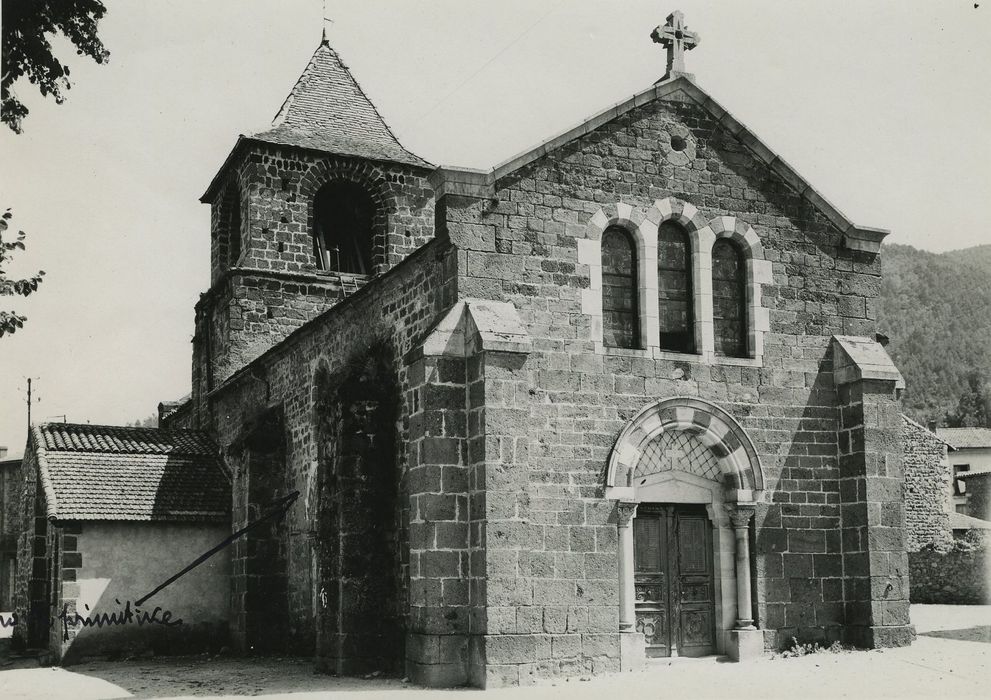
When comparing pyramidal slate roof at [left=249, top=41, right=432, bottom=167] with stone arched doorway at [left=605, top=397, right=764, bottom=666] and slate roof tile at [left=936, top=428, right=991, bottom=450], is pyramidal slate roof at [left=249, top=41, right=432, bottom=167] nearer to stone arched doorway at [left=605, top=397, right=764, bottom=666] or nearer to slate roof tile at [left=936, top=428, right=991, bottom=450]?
stone arched doorway at [left=605, top=397, right=764, bottom=666]

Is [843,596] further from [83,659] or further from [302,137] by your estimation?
[302,137]

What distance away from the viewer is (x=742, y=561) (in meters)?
14.4

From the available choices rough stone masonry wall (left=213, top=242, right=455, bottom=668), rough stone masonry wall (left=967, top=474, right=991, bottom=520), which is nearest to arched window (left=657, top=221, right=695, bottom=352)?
rough stone masonry wall (left=213, top=242, right=455, bottom=668)

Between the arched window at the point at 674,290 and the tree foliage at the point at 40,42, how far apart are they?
7304 millimetres

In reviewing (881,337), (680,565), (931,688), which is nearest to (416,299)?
(680,565)

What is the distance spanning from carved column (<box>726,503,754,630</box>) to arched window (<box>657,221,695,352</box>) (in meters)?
2.21

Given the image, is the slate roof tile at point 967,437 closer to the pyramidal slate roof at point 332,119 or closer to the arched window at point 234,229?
the pyramidal slate roof at point 332,119

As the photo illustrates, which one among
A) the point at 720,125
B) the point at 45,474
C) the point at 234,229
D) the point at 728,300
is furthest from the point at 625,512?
the point at 234,229

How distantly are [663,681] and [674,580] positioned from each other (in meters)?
1.92

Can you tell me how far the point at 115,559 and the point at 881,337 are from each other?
13617mm

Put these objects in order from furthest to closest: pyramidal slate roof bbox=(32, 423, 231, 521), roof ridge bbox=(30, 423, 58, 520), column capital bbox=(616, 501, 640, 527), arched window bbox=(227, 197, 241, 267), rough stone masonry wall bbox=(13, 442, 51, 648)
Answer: arched window bbox=(227, 197, 241, 267) < rough stone masonry wall bbox=(13, 442, 51, 648) < pyramidal slate roof bbox=(32, 423, 231, 521) < roof ridge bbox=(30, 423, 58, 520) < column capital bbox=(616, 501, 640, 527)

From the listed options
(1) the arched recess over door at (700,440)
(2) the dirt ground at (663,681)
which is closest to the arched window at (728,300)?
(1) the arched recess over door at (700,440)

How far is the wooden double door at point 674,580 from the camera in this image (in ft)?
46.1

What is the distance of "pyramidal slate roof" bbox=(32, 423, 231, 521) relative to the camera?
19.1 m
